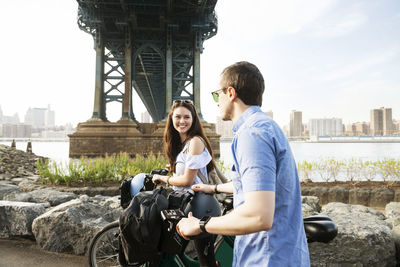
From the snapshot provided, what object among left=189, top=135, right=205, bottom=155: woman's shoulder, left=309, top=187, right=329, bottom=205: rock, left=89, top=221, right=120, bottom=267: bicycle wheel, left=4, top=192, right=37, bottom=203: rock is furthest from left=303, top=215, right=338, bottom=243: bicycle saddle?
left=309, top=187, right=329, bottom=205: rock

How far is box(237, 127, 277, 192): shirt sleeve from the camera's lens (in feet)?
3.51

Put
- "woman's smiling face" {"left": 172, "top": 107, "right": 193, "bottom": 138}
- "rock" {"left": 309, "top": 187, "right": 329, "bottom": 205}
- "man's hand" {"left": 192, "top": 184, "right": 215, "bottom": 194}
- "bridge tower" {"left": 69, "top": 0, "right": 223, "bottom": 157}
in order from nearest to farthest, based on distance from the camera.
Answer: "man's hand" {"left": 192, "top": 184, "right": 215, "bottom": 194} < "woman's smiling face" {"left": 172, "top": 107, "right": 193, "bottom": 138} < "rock" {"left": 309, "top": 187, "right": 329, "bottom": 205} < "bridge tower" {"left": 69, "top": 0, "right": 223, "bottom": 157}

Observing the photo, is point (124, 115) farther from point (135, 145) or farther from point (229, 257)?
point (229, 257)

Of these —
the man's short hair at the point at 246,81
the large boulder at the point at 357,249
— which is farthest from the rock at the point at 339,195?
the man's short hair at the point at 246,81

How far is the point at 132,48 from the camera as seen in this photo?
69.5 feet

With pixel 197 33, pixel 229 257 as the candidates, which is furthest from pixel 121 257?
pixel 197 33

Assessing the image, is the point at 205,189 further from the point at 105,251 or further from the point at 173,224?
the point at 105,251

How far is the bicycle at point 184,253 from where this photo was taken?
157 centimetres

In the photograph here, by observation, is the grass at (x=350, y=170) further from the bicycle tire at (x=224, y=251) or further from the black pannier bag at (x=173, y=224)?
the black pannier bag at (x=173, y=224)

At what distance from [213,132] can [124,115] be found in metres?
6.70

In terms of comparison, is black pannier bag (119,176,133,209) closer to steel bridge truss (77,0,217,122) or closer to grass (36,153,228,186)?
grass (36,153,228,186)

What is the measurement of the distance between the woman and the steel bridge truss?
665 inches

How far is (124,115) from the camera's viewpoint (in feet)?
64.9

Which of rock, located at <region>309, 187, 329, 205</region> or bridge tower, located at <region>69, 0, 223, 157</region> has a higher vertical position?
bridge tower, located at <region>69, 0, 223, 157</region>
